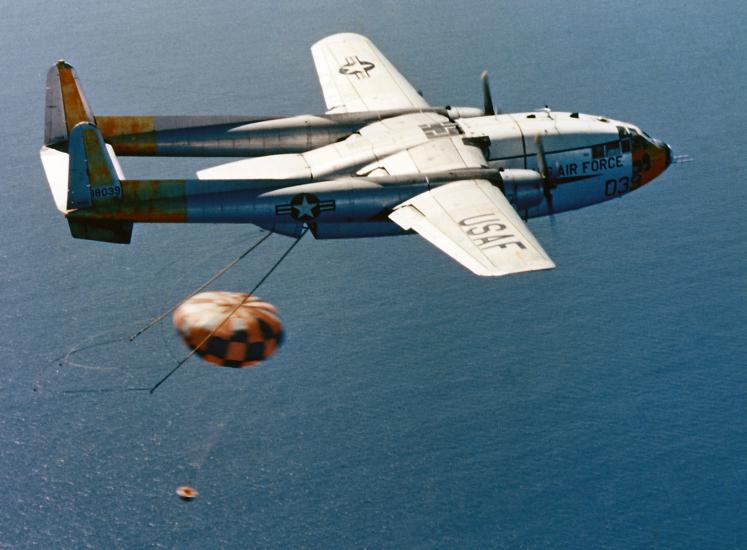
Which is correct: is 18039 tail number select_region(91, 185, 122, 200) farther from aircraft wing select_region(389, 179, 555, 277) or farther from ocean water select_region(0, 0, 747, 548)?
ocean water select_region(0, 0, 747, 548)

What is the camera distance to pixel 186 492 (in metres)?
107

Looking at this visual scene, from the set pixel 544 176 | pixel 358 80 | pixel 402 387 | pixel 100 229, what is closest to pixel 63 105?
pixel 100 229

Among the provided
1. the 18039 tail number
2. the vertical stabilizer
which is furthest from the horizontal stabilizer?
the vertical stabilizer

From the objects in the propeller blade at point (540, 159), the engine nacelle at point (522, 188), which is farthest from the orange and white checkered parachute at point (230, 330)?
the propeller blade at point (540, 159)

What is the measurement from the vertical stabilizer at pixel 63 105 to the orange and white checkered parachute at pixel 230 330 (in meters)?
22.9

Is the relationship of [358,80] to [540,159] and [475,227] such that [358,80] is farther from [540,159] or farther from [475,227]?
[475,227]

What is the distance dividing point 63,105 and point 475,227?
27088 mm

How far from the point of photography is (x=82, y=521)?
109 metres

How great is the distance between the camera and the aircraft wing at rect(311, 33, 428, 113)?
7181 cm

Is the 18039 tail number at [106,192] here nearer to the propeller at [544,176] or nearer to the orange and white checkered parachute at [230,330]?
the propeller at [544,176]

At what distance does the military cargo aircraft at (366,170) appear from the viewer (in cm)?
5594

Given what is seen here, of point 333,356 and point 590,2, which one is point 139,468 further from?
point 590,2

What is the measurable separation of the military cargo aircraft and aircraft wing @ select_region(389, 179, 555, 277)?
9 centimetres

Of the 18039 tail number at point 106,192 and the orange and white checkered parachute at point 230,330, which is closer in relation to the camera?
the 18039 tail number at point 106,192
